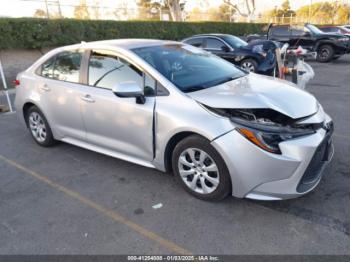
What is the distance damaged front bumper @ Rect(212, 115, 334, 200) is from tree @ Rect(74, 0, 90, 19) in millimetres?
17138

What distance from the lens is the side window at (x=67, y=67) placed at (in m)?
4.23

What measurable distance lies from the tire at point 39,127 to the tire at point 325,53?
13444mm

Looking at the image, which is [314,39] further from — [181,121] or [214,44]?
[181,121]

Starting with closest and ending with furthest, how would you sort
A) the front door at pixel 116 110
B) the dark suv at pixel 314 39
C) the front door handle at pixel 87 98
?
the front door at pixel 116 110 < the front door handle at pixel 87 98 < the dark suv at pixel 314 39

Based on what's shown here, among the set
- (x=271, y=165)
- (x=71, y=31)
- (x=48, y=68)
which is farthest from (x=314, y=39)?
(x=271, y=165)

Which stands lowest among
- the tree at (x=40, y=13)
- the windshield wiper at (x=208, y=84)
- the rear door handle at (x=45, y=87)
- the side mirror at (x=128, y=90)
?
the rear door handle at (x=45, y=87)

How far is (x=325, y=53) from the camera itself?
14.7 meters

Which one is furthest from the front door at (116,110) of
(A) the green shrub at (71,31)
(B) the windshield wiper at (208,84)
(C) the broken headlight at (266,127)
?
(A) the green shrub at (71,31)

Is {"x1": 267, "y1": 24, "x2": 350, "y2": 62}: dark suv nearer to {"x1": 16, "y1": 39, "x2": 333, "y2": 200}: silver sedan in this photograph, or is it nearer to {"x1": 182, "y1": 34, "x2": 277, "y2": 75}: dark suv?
{"x1": 182, "y1": 34, "x2": 277, "y2": 75}: dark suv

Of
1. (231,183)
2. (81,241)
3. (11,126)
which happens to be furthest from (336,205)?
(11,126)

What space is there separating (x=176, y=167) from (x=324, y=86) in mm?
7400

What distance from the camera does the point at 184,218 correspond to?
120 inches

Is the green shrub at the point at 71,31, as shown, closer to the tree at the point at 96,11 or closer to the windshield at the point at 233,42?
the tree at the point at 96,11

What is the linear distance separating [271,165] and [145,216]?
1.27 m
